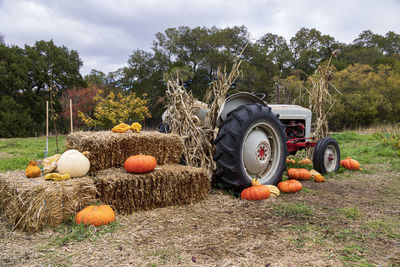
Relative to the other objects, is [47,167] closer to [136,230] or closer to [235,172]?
[136,230]

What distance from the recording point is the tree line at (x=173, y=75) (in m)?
22.9

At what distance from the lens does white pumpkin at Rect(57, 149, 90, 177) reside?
326 cm

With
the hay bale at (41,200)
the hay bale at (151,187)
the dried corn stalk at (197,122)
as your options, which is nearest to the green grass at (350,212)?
the hay bale at (151,187)

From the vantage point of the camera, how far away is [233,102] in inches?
168

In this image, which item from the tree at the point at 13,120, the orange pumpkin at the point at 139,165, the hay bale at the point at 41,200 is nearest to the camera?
the hay bale at the point at 41,200

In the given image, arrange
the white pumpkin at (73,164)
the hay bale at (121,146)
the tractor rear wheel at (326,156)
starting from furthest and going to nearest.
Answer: the tractor rear wheel at (326,156)
the hay bale at (121,146)
the white pumpkin at (73,164)

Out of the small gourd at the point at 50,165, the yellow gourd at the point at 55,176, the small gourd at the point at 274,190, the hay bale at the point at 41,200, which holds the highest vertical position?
the small gourd at the point at 50,165

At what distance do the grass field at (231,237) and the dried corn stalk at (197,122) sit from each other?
726mm

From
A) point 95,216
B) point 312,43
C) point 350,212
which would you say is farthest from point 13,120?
point 312,43

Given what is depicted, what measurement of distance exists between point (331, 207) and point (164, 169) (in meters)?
2.18

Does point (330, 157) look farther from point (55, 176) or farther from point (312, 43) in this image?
point (312, 43)

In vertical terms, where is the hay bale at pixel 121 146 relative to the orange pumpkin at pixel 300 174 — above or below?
above

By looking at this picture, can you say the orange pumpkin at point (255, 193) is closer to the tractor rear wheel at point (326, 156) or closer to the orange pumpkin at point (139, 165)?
the orange pumpkin at point (139, 165)

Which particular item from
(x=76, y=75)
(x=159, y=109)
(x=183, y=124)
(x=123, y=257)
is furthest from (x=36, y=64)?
(x=123, y=257)
